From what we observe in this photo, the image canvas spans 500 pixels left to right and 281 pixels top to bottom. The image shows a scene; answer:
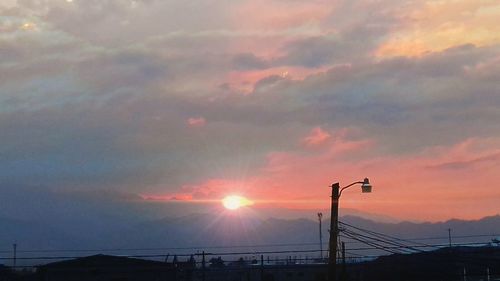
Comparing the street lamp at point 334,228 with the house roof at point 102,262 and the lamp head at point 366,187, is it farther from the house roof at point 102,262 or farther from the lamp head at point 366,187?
the house roof at point 102,262

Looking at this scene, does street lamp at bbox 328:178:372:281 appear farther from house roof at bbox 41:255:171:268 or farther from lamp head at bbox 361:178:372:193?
house roof at bbox 41:255:171:268

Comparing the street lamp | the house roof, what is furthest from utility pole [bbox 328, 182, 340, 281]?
the house roof

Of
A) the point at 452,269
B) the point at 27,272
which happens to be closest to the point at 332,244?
the point at 27,272

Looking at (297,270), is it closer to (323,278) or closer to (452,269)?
(452,269)

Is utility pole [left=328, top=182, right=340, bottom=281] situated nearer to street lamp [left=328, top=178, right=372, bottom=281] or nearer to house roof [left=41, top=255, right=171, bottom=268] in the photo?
street lamp [left=328, top=178, right=372, bottom=281]

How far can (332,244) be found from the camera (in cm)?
3559

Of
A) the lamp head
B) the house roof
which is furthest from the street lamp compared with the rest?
the house roof

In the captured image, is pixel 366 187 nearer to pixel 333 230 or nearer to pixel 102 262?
pixel 333 230

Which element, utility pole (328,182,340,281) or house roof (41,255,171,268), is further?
house roof (41,255,171,268)

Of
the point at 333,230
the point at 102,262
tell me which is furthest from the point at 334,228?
the point at 102,262

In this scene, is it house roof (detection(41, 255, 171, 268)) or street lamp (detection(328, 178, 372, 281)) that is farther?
house roof (detection(41, 255, 171, 268))

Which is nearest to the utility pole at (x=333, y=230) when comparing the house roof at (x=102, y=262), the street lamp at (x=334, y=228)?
the street lamp at (x=334, y=228)

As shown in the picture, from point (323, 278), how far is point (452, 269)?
28.3m

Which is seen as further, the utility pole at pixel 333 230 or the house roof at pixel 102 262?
the house roof at pixel 102 262
